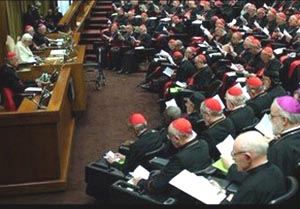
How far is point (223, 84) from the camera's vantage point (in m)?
7.55

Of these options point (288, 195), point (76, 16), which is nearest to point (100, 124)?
point (288, 195)

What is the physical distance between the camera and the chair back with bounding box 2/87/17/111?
6688 mm

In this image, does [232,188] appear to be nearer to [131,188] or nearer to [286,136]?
[286,136]

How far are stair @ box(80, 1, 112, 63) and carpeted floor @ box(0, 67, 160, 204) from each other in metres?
1.66

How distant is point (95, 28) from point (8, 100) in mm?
8631

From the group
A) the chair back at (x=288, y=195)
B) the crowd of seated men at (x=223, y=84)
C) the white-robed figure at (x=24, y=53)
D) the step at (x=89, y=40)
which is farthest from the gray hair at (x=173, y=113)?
the step at (x=89, y=40)

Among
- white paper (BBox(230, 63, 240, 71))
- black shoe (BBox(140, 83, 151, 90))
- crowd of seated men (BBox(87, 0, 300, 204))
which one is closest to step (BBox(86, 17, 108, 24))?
crowd of seated men (BBox(87, 0, 300, 204))

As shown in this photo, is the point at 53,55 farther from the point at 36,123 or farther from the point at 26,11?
the point at 26,11

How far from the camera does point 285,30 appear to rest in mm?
9008

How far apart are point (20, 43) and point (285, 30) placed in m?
4.57

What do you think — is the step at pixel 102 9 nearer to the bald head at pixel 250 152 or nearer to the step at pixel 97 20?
the step at pixel 97 20

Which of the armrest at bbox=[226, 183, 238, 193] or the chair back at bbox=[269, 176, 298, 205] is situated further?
the armrest at bbox=[226, 183, 238, 193]

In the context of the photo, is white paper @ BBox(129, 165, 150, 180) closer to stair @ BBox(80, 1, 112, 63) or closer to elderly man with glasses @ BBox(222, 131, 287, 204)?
elderly man with glasses @ BBox(222, 131, 287, 204)

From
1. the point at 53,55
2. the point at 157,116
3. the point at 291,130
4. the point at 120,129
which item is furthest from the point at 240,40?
the point at 291,130
